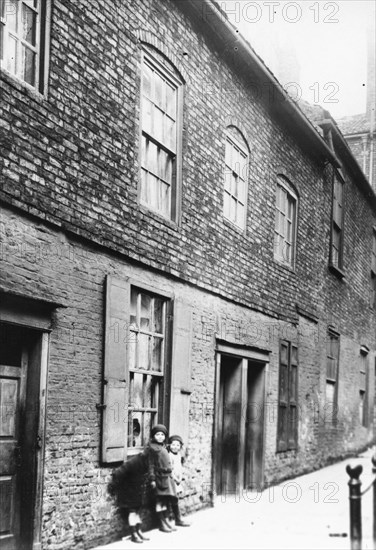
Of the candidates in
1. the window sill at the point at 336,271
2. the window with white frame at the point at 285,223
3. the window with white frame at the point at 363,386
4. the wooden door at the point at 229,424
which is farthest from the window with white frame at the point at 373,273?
the wooden door at the point at 229,424

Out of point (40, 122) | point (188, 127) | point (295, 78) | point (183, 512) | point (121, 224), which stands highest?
point (295, 78)

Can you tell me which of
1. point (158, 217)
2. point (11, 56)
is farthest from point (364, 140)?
point (11, 56)

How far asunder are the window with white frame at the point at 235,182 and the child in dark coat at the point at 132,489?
4.44 metres

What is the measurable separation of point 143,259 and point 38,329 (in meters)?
2.15

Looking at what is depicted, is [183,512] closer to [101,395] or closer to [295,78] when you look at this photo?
[101,395]

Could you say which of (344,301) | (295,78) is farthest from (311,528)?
(295,78)

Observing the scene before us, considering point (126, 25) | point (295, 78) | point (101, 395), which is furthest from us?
point (295, 78)

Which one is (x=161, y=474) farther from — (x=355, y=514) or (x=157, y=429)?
(x=355, y=514)

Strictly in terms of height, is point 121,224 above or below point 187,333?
above

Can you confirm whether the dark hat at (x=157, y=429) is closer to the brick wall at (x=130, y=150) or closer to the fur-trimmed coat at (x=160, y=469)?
the fur-trimmed coat at (x=160, y=469)

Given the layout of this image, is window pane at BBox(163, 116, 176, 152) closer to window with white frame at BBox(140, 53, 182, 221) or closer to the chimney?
window with white frame at BBox(140, 53, 182, 221)

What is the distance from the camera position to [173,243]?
9.48 meters

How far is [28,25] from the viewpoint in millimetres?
6945

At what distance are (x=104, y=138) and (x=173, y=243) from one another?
1935mm
